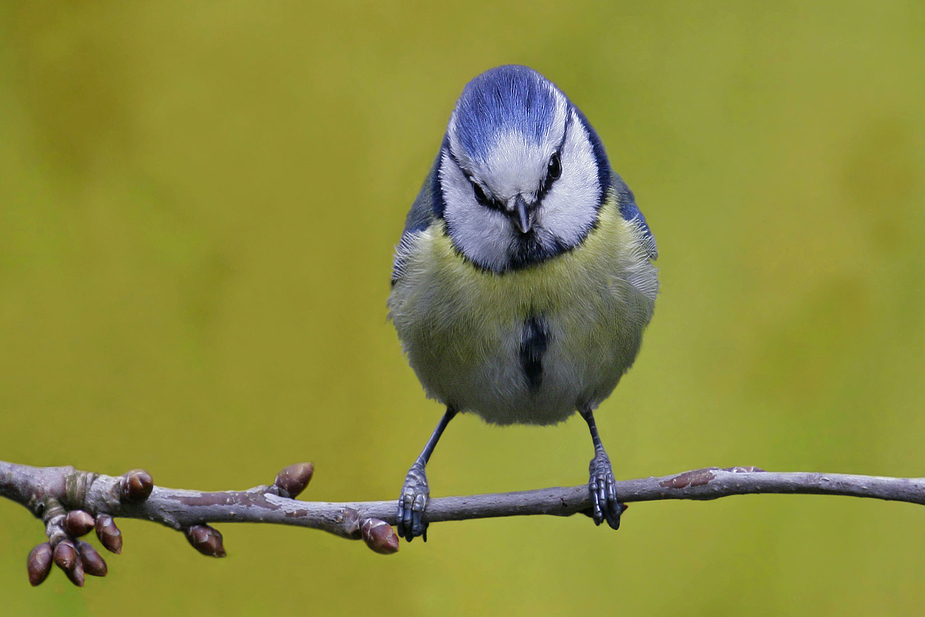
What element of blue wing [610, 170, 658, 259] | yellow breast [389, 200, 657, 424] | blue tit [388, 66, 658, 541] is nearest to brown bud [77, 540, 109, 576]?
blue tit [388, 66, 658, 541]

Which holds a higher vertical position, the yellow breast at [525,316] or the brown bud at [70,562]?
the yellow breast at [525,316]

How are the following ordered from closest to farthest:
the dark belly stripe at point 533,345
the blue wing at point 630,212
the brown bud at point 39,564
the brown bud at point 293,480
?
1. the brown bud at point 39,564
2. the brown bud at point 293,480
3. the dark belly stripe at point 533,345
4. the blue wing at point 630,212

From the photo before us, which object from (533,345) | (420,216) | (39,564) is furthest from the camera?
(420,216)

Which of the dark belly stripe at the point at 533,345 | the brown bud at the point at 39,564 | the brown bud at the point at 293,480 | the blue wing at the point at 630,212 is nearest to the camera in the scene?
the brown bud at the point at 39,564

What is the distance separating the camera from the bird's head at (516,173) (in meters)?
0.89

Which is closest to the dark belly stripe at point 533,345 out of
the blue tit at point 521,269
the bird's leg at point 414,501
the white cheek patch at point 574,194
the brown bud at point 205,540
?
the blue tit at point 521,269

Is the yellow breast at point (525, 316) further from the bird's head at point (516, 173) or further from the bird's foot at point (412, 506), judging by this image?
the bird's foot at point (412, 506)

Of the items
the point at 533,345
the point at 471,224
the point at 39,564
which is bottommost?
the point at 39,564

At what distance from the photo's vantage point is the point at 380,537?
0.85m

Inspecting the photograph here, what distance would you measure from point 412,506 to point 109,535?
39 centimetres

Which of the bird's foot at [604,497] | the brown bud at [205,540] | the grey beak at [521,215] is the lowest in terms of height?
the brown bud at [205,540]

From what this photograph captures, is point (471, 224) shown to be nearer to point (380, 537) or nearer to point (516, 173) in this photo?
point (516, 173)

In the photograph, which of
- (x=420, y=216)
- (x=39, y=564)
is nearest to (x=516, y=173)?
(x=420, y=216)

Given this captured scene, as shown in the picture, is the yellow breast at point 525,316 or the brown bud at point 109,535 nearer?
the brown bud at point 109,535
